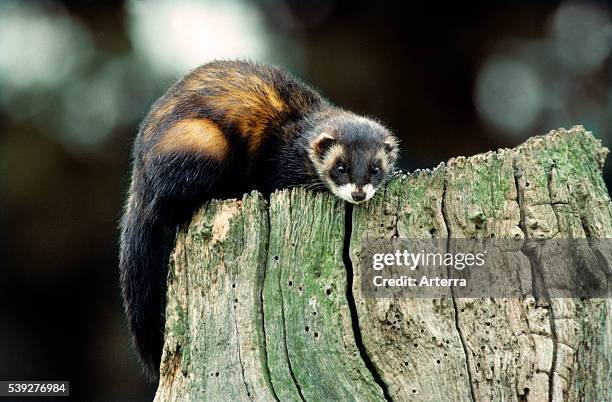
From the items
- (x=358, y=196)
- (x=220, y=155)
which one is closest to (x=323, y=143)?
(x=220, y=155)

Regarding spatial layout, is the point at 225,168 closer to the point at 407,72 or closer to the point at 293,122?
the point at 293,122

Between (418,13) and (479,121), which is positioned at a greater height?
(418,13)

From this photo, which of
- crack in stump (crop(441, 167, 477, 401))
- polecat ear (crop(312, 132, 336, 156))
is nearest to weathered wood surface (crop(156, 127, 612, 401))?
crack in stump (crop(441, 167, 477, 401))

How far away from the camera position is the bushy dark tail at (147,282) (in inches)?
176

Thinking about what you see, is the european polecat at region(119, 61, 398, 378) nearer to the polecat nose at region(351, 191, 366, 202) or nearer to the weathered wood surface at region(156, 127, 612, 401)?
the polecat nose at region(351, 191, 366, 202)

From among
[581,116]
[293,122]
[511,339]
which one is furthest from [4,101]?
[511,339]

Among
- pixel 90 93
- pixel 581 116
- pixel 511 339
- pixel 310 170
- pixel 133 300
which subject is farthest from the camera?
pixel 90 93

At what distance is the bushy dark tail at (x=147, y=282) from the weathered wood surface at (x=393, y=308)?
1.81ft

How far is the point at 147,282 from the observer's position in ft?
14.8

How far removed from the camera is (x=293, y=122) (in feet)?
16.9

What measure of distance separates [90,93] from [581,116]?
4.93 metres

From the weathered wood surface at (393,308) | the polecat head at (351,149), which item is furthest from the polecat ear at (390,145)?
the weathered wood surface at (393,308)

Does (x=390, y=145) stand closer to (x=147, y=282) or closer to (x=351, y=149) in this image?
(x=351, y=149)

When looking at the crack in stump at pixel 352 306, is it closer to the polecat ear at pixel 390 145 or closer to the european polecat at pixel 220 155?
the european polecat at pixel 220 155
